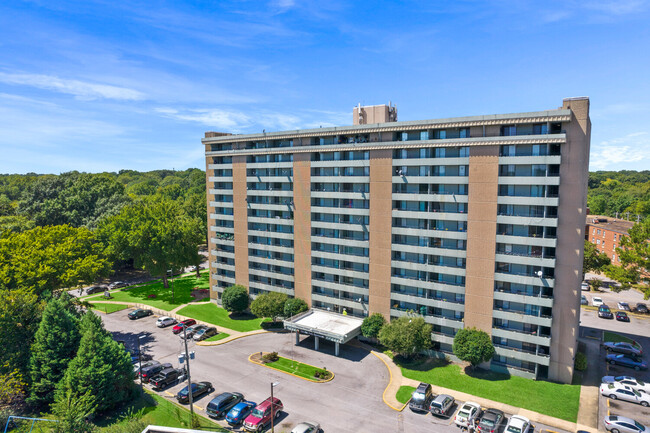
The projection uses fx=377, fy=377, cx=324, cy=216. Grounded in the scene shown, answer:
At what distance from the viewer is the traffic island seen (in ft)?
→ 163

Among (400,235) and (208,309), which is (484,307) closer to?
(400,235)

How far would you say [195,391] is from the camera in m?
45.0

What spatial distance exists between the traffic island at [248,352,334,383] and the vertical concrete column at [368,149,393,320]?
44.2 ft

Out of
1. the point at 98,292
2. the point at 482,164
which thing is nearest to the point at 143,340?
the point at 98,292

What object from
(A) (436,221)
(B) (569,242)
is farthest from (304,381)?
(B) (569,242)

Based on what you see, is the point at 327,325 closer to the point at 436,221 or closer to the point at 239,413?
the point at 239,413

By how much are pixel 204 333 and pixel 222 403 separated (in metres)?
22.5

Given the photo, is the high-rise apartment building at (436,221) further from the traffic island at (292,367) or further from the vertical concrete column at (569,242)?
the traffic island at (292,367)

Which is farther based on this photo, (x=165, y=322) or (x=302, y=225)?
(x=165, y=322)

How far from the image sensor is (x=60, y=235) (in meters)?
70.7

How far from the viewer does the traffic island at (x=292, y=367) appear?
4966cm

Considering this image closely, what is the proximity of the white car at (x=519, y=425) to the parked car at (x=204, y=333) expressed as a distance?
149 feet

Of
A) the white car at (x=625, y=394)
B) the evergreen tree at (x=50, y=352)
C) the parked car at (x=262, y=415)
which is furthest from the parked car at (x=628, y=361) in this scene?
the evergreen tree at (x=50, y=352)

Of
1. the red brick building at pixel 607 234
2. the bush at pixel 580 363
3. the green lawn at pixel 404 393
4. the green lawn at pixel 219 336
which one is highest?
the red brick building at pixel 607 234
